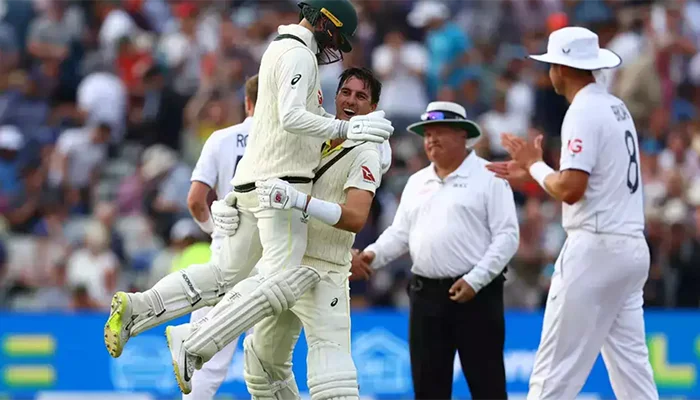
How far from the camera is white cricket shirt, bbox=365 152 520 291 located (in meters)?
9.41

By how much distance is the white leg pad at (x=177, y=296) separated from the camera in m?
7.86

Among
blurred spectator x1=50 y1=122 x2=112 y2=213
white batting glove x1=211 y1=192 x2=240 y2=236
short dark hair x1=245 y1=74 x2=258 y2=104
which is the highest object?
blurred spectator x1=50 y1=122 x2=112 y2=213

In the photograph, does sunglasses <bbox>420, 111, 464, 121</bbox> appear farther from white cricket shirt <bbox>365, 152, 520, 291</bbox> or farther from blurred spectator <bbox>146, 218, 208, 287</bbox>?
blurred spectator <bbox>146, 218, 208, 287</bbox>

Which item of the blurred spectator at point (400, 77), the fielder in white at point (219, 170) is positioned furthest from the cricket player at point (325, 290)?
the blurred spectator at point (400, 77)

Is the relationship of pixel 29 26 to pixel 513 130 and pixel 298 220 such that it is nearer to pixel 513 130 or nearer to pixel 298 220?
pixel 513 130

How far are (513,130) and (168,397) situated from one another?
548 centimetres

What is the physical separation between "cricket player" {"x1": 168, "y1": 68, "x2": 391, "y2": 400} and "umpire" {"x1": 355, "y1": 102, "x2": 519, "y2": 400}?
1.04 m

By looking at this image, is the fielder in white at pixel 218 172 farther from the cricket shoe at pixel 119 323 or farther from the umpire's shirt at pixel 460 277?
the cricket shoe at pixel 119 323

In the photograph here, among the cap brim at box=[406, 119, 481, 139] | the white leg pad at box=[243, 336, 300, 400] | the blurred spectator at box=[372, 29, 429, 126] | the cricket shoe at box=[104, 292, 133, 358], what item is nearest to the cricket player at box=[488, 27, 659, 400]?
the cap brim at box=[406, 119, 481, 139]

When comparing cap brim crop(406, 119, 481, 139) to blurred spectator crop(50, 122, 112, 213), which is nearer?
cap brim crop(406, 119, 481, 139)

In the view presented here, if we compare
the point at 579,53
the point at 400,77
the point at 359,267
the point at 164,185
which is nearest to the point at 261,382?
the point at 359,267

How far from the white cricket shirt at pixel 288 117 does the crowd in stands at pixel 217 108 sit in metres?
5.44

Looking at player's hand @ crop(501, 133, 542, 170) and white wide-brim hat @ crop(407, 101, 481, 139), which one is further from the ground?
white wide-brim hat @ crop(407, 101, 481, 139)

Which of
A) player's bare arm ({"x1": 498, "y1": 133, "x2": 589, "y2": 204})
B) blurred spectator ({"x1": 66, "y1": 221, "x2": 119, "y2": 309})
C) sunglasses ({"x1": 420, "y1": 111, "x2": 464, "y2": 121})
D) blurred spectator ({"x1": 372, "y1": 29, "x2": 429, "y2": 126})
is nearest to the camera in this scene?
player's bare arm ({"x1": 498, "y1": 133, "x2": 589, "y2": 204})
